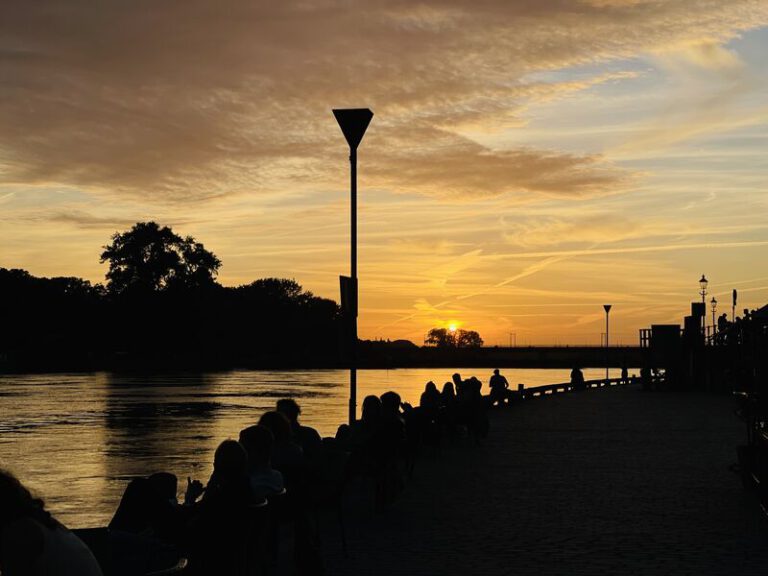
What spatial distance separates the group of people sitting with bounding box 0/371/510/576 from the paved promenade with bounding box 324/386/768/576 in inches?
23.3

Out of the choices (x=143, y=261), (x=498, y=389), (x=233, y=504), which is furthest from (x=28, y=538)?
(x=143, y=261)

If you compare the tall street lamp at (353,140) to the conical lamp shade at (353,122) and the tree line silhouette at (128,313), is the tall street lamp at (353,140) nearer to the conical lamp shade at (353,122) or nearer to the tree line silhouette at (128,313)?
the conical lamp shade at (353,122)

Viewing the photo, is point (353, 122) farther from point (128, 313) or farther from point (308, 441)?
point (128, 313)

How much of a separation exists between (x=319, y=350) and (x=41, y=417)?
145017mm

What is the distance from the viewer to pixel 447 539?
37.5 feet

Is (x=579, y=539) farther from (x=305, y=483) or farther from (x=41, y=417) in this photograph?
(x=41, y=417)

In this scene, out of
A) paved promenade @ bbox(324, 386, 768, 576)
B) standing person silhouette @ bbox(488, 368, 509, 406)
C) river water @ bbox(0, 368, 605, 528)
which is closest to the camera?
paved promenade @ bbox(324, 386, 768, 576)

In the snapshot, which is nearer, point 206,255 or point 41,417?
point 41,417

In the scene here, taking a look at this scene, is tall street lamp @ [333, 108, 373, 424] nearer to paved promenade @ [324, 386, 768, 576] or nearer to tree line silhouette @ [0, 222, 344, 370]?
paved promenade @ [324, 386, 768, 576]

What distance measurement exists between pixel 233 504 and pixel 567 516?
6.29 m

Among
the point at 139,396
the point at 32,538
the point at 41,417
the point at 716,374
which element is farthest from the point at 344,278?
the point at 139,396

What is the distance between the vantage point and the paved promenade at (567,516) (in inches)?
401

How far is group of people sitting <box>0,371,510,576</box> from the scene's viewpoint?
500 centimetres

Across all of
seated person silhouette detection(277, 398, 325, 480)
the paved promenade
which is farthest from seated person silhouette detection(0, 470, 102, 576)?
seated person silhouette detection(277, 398, 325, 480)
